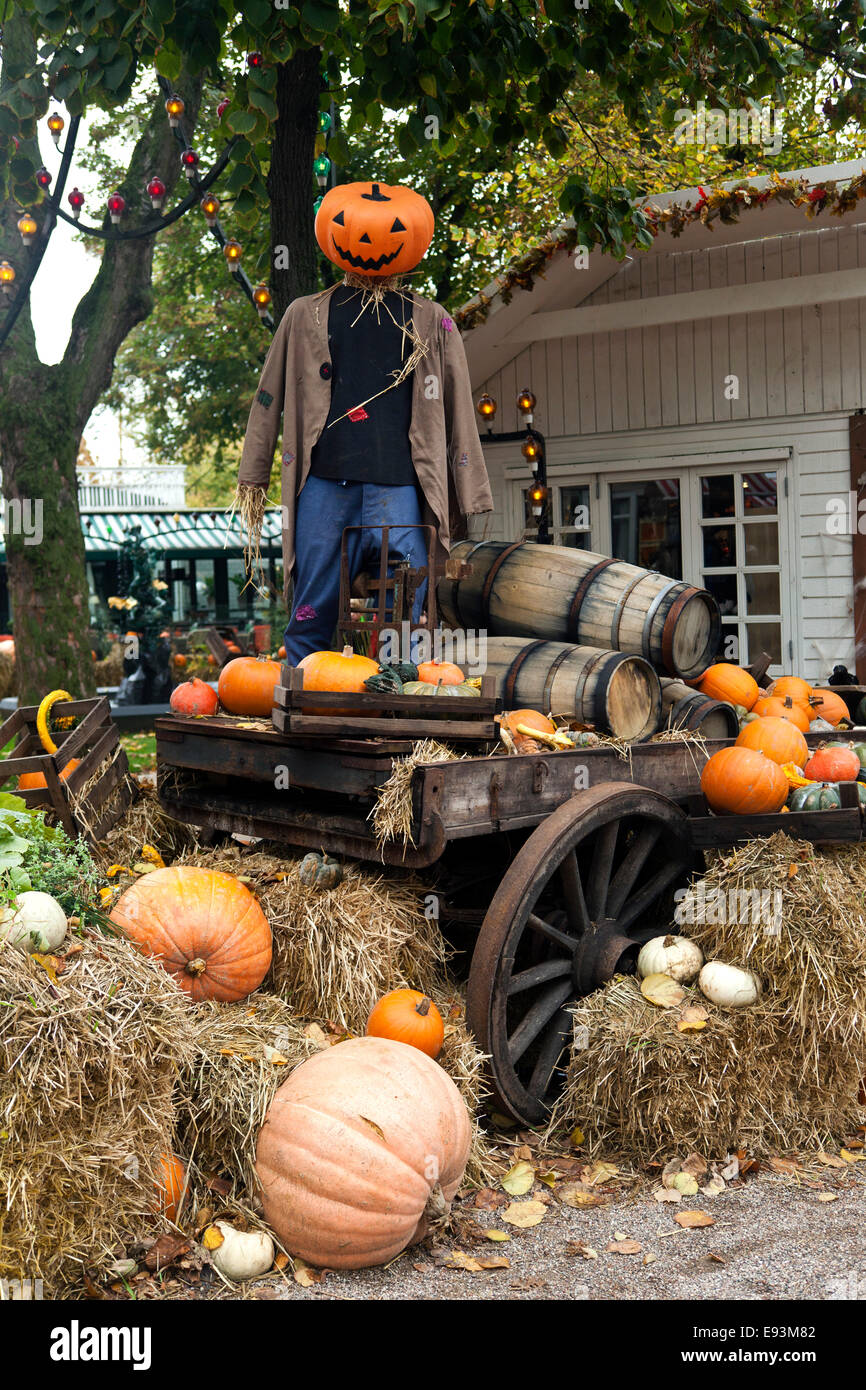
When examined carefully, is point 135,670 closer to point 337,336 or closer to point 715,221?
point 715,221

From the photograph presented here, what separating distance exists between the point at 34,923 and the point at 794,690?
3483 mm

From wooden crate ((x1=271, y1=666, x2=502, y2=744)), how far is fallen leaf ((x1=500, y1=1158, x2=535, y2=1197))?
3.88 ft

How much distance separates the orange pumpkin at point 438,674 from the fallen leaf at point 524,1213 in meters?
1.54

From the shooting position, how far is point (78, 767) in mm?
4074

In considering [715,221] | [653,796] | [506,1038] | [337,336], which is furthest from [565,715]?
[715,221]

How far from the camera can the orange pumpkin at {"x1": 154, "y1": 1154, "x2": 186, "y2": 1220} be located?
2705 mm

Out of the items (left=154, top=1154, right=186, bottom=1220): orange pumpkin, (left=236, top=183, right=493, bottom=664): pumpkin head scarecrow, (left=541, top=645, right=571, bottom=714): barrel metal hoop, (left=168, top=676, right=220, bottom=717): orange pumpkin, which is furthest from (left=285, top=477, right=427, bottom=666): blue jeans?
(left=154, top=1154, right=186, bottom=1220): orange pumpkin

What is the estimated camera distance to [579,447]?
8766 mm

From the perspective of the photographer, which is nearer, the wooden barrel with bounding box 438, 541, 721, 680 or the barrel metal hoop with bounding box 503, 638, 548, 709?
the barrel metal hoop with bounding box 503, 638, 548, 709

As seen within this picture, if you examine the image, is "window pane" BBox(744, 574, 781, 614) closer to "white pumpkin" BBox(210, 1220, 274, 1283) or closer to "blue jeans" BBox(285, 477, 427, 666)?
"blue jeans" BBox(285, 477, 427, 666)

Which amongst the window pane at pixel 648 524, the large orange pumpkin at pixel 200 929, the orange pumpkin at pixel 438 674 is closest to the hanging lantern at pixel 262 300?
the window pane at pixel 648 524

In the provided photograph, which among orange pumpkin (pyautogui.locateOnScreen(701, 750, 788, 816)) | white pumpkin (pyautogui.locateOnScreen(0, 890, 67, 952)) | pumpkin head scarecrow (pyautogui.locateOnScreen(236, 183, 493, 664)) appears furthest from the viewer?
pumpkin head scarecrow (pyautogui.locateOnScreen(236, 183, 493, 664))

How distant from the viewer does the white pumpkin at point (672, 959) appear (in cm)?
361

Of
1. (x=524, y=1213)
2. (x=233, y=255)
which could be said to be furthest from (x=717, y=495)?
(x=524, y=1213)
